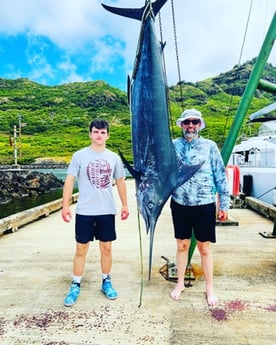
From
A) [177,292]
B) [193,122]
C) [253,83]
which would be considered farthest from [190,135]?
[177,292]

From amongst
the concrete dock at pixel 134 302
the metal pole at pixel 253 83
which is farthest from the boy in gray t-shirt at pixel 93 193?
the metal pole at pixel 253 83

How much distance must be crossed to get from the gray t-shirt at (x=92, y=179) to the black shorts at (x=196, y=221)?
546mm

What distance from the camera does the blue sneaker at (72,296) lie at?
2.56 m

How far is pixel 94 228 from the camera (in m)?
2.70

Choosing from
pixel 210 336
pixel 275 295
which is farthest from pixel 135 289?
pixel 275 295

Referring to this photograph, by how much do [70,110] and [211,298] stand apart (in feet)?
386

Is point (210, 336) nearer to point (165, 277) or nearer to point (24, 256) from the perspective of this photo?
point (165, 277)

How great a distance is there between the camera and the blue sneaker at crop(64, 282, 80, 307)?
256 cm

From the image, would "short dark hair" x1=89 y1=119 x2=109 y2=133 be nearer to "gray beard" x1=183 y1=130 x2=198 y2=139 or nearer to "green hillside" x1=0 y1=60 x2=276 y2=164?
"gray beard" x1=183 y1=130 x2=198 y2=139

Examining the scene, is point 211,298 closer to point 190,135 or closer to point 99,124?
point 190,135

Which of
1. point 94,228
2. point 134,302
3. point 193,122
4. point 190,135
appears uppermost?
point 193,122

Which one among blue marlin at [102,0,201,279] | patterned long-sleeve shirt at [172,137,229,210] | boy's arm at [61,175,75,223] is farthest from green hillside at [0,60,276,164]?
blue marlin at [102,0,201,279]

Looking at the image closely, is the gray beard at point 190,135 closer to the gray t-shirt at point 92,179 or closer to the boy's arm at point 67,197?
the gray t-shirt at point 92,179

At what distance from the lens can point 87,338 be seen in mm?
2098
